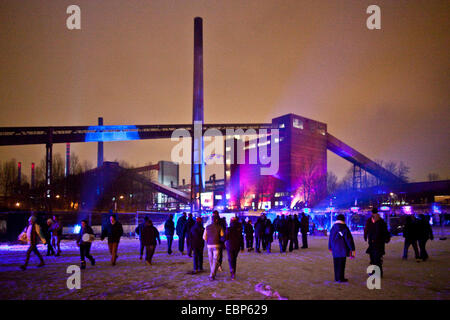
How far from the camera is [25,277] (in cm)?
959

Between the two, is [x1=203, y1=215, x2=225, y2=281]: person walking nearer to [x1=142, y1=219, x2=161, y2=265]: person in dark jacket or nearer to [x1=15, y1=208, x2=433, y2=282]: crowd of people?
[x1=15, y1=208, x2=433, y2=282]: crowd of people

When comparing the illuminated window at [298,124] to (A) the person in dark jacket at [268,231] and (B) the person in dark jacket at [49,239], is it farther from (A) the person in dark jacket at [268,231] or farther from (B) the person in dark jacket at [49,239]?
(B) the person in dark jacket at [49,239]

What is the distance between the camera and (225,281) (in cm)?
909

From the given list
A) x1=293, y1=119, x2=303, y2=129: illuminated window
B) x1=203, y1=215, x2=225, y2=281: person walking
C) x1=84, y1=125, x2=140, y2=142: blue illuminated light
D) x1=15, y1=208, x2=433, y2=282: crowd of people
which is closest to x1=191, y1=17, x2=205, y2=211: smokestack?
x1=84, y1=125, x2=140, y2=142: blue illuminated light

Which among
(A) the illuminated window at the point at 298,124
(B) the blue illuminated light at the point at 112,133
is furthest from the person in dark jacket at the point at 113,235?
(A) the illuminated window at the point at 298,124

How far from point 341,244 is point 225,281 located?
3.06 m

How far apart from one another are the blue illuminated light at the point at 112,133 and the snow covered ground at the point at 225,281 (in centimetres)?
5755

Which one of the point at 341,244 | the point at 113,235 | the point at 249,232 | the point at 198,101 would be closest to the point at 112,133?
the point at 198,101

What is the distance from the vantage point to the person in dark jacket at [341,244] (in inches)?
327

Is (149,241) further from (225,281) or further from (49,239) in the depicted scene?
(49,239)

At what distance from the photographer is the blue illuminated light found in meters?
67.6

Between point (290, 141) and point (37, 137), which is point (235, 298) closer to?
point (37, 137)
